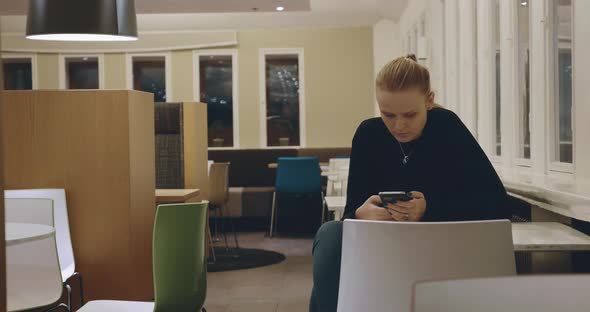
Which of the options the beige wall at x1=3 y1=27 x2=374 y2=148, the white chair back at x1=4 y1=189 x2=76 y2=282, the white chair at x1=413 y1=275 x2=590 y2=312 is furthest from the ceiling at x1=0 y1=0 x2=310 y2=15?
the white chair at x1=413 y1=275 x2=590 y2=312

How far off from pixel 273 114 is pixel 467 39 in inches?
242

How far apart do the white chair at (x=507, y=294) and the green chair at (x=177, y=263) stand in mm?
2574

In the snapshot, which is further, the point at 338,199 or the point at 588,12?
the point at 338,199

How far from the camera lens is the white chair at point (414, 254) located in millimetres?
2051

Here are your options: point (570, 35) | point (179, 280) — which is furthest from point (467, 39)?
point (179, 280)

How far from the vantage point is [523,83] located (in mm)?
5188

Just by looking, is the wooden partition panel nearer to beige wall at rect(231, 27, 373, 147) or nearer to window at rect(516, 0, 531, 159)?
window at rect(516, 0, 531, 159)

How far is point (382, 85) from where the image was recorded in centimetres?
250

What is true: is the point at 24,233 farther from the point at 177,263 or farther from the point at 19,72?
the point at 19,72

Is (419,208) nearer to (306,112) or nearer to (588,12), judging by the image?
(588,12)

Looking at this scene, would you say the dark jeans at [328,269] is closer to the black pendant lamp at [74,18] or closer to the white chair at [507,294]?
the white chair at [507,294]

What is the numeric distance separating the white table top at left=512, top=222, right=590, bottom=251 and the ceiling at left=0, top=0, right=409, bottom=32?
288 inches

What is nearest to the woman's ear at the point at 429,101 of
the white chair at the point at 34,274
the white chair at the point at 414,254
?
the white chair at the point at 414,254

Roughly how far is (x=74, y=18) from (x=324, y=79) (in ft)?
24.9
